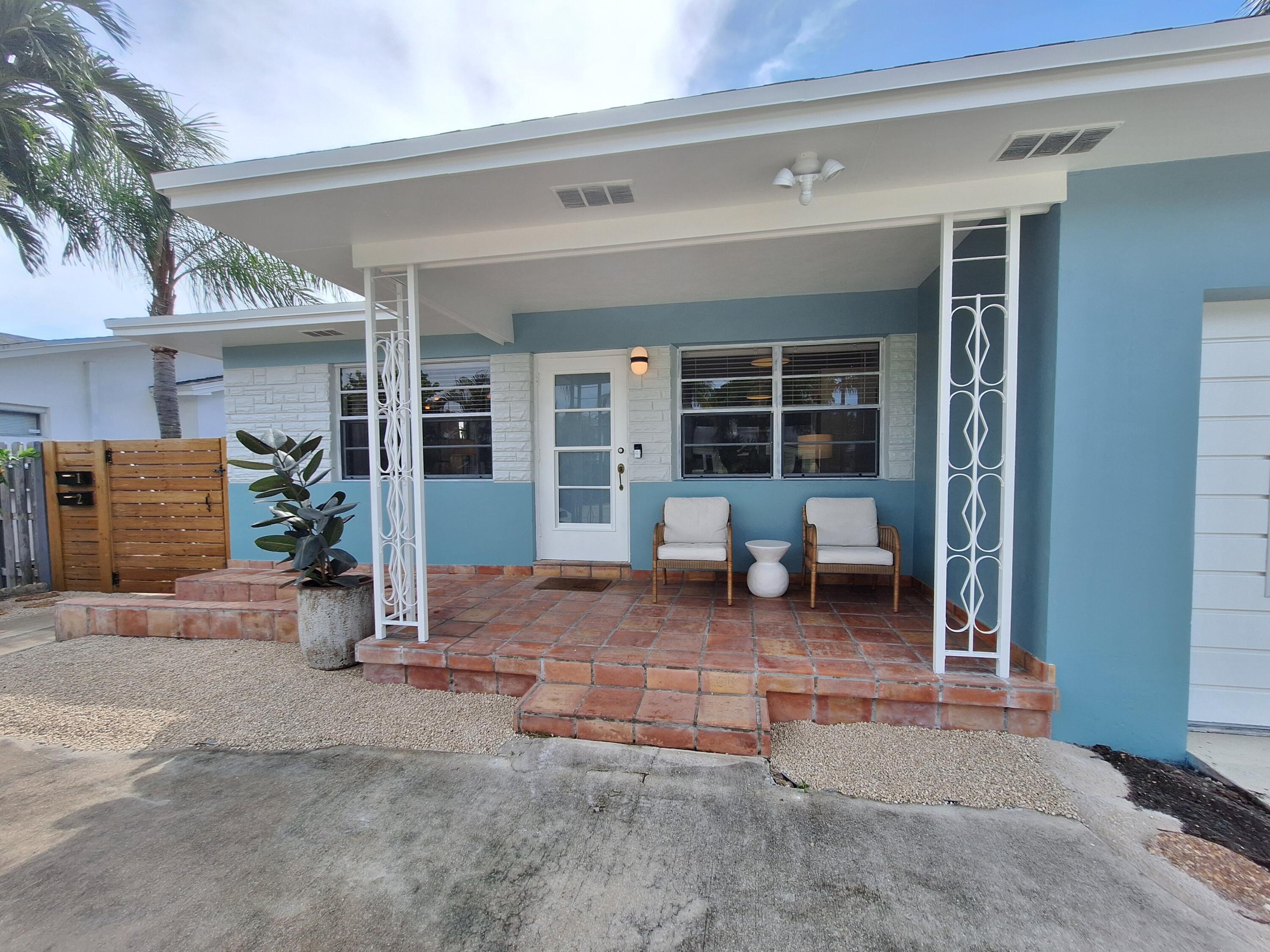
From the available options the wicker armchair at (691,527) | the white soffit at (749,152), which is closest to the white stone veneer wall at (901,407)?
the wicker armchair at (691,527)

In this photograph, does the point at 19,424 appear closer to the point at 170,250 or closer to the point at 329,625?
the point at 170,250

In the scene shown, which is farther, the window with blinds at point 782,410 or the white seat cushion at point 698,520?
the window with blinds at point 782,410

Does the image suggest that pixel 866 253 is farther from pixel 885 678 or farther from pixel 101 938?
pixel 101 938

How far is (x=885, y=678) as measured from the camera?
251 centimetres

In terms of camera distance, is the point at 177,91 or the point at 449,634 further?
the point at 177,91

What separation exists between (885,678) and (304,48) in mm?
8293

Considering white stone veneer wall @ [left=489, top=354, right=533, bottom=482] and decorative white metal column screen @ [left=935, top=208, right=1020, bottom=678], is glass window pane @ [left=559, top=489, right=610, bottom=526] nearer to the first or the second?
white stone veneer wall @ [left=489, top=354, right=533, bottom=482]

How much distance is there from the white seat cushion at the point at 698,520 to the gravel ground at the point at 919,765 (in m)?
1.91

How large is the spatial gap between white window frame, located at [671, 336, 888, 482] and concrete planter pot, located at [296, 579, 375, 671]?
8.86 feet

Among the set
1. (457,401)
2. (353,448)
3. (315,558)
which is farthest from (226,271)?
(315,558)

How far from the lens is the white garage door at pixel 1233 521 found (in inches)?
96.5

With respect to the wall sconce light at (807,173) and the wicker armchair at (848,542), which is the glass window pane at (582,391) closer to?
the wicker armchair at (848,542)

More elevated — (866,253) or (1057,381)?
(866,253)

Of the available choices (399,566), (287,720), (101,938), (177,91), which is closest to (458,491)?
(399,566)
